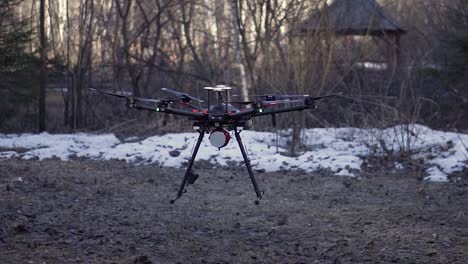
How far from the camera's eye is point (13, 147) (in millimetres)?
15008

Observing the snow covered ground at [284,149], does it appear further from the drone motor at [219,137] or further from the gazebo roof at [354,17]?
the gazebo roof at [354,17]

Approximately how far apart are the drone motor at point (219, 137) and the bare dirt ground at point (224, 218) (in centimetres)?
97

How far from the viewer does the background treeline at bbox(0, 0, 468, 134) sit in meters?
18.3

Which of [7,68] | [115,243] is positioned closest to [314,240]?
[115,243]

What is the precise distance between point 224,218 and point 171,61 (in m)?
16.4

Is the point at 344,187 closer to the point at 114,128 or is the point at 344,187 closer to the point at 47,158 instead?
the point at 47,158

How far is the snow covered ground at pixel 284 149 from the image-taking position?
12.6 metres

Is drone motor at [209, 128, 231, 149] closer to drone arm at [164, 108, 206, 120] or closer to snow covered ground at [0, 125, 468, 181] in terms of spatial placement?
drone arm at [164, 108, 206, 120]

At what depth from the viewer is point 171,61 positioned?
2397 centimetres

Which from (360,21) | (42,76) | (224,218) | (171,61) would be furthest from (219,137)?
(171,61)

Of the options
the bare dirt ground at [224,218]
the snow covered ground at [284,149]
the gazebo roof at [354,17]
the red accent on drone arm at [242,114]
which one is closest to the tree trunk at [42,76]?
the snow covered ground at [284,149]

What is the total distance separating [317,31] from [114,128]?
281 inches

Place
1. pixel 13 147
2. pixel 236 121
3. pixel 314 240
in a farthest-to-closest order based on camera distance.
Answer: pixel 13 147
pixel 314 240
pixel 236 121

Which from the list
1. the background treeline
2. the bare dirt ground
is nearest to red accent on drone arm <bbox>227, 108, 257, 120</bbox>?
the bare dirt ground
